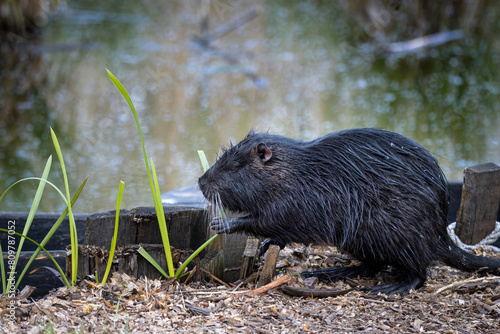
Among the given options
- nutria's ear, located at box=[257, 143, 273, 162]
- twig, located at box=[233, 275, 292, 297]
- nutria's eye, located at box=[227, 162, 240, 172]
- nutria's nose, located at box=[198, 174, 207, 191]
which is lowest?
twig, located at box=[233, 275, 292, 297]

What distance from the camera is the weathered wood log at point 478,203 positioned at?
346 centimetres

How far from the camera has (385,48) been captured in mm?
10469

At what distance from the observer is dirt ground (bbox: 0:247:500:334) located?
2338 mm

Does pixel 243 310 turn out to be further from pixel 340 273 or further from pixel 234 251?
pixel 340 273

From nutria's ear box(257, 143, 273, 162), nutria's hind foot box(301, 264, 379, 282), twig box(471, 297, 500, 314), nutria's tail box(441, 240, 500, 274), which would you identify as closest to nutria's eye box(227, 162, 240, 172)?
nutria's ear box(257, 143, 273, 162)

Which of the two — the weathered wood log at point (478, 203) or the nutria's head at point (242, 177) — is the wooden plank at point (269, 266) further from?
the weathered wood log at point (478, 203)

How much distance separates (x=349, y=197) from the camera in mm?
2824

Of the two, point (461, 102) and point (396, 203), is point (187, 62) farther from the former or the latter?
point (396, 203)

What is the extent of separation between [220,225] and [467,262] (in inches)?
49.0

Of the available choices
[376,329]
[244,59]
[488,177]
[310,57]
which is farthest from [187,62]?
[376,329]

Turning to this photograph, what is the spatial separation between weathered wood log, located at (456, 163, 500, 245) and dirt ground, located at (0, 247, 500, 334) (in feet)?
2.41

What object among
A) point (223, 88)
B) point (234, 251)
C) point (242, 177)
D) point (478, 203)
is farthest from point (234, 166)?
point (223, 88)

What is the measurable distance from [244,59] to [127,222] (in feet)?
24.5

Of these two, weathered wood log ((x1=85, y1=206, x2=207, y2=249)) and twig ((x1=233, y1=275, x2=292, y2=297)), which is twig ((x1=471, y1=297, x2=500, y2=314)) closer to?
twig ((x1=233, y1=275, x2=292, y2=297))
